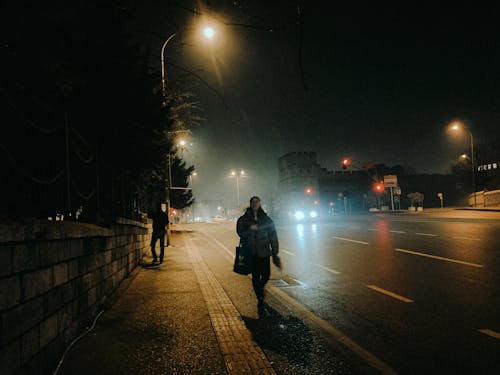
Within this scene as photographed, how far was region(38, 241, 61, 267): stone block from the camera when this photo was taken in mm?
4020

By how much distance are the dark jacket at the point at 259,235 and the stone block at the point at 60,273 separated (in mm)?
2926

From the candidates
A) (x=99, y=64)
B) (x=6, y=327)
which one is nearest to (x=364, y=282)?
(x=6, y=327)

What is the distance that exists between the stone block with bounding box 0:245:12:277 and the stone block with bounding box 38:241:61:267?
25.4 inches

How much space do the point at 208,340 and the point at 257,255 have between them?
2.04 meters

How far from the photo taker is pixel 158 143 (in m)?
10.6

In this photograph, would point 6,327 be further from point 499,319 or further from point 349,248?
point 349,248

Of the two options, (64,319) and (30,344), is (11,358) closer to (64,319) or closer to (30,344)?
(30,344)

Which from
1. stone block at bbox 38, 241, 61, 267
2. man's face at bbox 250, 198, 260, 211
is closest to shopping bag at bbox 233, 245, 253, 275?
man's face at bbox 250, 198, 260, 211

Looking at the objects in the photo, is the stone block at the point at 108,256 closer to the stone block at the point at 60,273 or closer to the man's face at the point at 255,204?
the stone block at the point at 60,273

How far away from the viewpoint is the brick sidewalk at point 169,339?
13.6ft

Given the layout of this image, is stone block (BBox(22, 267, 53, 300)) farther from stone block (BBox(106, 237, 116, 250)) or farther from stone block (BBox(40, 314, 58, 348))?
stone block (BBox(106, 237, 116, 250))

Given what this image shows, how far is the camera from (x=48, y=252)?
4211mm

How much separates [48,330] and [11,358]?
34.4 inches

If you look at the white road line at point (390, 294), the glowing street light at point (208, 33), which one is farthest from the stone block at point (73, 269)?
the glowing street light at point (208, 33)
